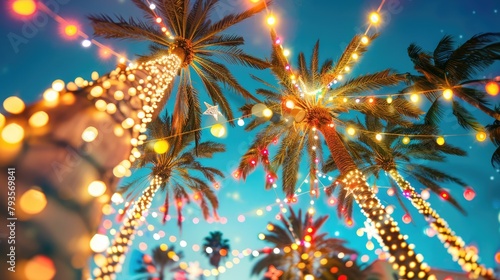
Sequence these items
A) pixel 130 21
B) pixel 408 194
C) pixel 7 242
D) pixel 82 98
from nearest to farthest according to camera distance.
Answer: pixel 7 242 → pixel 82 98 → pixel 130 21 → pixel 408 194

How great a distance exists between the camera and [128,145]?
3375 millimetres

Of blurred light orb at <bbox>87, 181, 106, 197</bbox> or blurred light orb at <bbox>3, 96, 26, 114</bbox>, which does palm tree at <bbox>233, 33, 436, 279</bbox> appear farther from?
blurred light orb at <bbox>3, 96, 26, 114</bbox>

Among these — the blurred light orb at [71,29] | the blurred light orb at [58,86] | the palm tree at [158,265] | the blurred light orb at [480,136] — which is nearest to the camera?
the blurred light orb at [58,86]

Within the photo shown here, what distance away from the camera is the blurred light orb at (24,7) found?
16.5 ft

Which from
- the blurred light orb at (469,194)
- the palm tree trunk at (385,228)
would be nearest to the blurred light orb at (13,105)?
the palm tree trunk at (385,228)

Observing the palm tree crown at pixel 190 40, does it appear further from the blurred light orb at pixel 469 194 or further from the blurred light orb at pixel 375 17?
the blurred light orb at pixel 469 194

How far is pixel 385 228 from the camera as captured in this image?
6066 millimetres

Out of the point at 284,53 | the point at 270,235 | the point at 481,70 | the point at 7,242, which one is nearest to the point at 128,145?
the point at 7,242

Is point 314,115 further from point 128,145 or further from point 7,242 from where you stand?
point 7,242

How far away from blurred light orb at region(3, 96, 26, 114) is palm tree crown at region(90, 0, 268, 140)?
5355mm

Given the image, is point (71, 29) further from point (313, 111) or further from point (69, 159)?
point (313, 111)

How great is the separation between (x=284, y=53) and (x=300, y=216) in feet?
35.1

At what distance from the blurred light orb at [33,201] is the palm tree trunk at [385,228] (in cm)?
556

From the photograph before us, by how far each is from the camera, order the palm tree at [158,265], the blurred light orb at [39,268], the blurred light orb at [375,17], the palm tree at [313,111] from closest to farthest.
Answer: the blurred light orb at [39,268]
the blurred light orb at [375,17]
the palm tree at [313,111]
the palm tree at [158,265]
